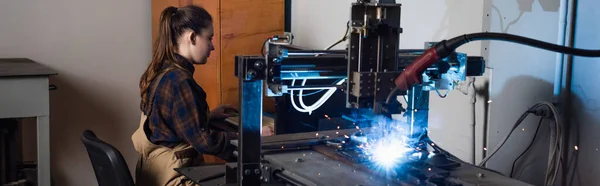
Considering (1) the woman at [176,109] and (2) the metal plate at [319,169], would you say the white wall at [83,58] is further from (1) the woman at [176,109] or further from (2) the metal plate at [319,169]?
(2) the metal plate at [319,169]

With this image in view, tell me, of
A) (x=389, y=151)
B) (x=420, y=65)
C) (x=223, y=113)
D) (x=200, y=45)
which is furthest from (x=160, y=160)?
(x=420, y=65)

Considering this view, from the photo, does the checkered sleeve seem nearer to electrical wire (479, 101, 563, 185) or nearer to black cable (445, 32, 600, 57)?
electrical wire (479, 101, 563, 185)

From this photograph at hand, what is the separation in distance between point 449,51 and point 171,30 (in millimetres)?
1290

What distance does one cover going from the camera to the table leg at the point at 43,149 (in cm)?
295

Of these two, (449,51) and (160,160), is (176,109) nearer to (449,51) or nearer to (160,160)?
(160,160)

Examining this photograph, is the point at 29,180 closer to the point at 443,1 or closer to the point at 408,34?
the point at 408,34

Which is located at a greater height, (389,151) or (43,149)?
(389,151)

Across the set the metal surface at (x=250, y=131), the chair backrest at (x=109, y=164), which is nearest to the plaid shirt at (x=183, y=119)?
the chair backrest at (x=109, y=164)

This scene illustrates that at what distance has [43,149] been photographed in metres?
2.99

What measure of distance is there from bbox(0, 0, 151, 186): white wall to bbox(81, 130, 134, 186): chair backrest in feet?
5.65

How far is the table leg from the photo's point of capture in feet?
9.68

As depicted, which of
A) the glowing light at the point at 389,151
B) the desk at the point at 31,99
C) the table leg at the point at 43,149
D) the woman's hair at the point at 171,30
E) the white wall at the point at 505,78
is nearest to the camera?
the glowing light at the point at 389,151

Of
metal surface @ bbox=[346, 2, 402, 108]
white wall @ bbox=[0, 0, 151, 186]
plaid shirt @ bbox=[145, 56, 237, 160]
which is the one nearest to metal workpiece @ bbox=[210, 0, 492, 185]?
metal surface @ bbox=[346, 2, 402, 108]

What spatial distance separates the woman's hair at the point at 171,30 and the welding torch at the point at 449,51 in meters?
1.13
